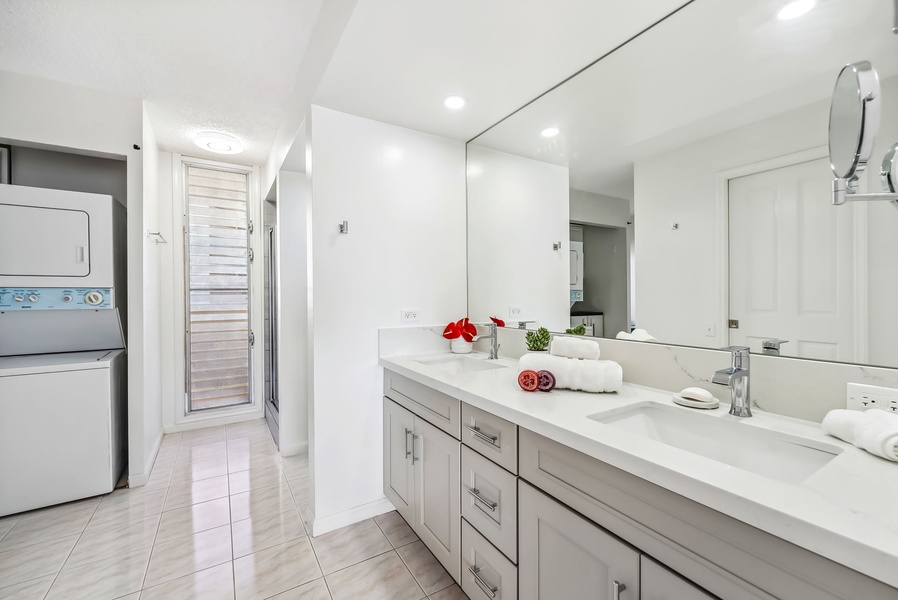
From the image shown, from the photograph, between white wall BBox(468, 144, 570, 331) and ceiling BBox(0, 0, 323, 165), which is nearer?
ceiling BBox(0, 0, 323, 165)

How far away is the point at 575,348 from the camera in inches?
63.6

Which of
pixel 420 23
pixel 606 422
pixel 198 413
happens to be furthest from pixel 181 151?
pixel 606 422

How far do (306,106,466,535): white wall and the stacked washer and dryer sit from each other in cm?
152

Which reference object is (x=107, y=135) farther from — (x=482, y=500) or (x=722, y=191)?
(x=722, y=191)

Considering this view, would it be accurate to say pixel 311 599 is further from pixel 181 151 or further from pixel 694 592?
pixel 181 151

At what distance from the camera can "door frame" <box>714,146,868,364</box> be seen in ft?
3.18

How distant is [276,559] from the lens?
1.82m

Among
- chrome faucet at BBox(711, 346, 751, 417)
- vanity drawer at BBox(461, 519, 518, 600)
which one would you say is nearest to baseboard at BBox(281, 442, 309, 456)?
vanity drawer at BBox(461, 519, 518, 600)

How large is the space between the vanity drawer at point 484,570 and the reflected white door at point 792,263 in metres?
1.07

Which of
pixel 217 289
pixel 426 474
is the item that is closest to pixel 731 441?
pixel 426 474

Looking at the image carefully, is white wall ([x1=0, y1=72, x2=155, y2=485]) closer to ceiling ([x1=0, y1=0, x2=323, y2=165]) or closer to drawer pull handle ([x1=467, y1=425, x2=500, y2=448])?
ceiling ([x1=0, y1=0, x2=323, y2=165])

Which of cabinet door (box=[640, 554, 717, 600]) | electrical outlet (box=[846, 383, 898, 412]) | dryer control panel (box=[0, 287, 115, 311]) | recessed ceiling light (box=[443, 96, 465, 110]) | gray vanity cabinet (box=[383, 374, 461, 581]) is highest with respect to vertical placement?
recessed ceiling light (box=[443, 96, 465, 110])

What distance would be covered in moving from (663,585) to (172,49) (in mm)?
3069

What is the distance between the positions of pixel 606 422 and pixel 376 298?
1427 millimetres
